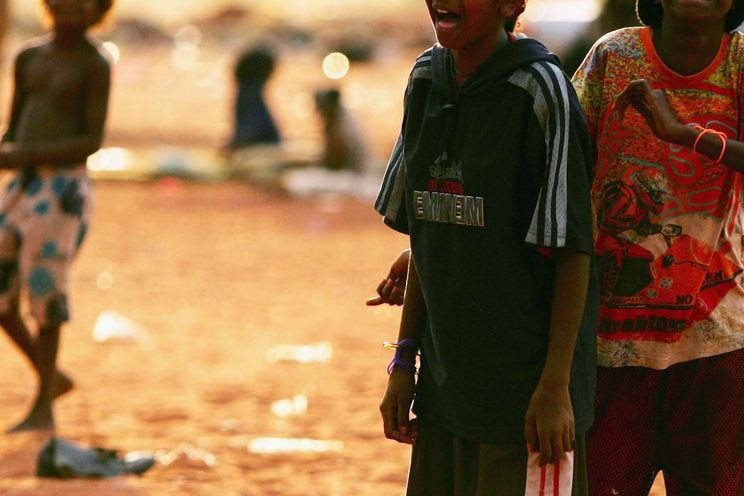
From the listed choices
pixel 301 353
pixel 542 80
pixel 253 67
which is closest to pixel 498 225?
pixel 542 80

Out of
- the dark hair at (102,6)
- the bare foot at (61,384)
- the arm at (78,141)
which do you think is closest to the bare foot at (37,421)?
the bare foot at (61,384)

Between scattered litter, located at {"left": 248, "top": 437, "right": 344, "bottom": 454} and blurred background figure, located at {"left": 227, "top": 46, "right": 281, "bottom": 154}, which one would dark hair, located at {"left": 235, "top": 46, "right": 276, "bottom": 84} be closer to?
blurred background figure, located at {"left": 227, "top": 46, "right": 281, "bottom": 154}

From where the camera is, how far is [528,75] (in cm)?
253

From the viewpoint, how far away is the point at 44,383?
5.55 meters

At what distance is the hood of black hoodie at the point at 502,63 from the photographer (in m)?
2.55

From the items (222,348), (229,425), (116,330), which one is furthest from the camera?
(116,330)

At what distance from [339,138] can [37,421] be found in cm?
1000

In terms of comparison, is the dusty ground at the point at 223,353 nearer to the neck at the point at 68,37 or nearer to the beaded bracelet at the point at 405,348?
the neck at the point at 68,37

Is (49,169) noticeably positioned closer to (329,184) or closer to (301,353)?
(301,353)

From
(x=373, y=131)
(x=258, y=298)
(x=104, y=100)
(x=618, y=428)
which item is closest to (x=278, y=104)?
(x=373, y=131)

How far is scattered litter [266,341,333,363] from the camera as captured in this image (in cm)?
757

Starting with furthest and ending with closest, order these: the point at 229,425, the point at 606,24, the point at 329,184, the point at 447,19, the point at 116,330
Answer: the point at 329,184, the point at 606,24, the point at 116,330, the point at 229,425, the point at 447,19

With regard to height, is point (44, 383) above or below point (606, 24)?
below

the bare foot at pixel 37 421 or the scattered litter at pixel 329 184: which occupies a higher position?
the bare foot at pixel 37 421
